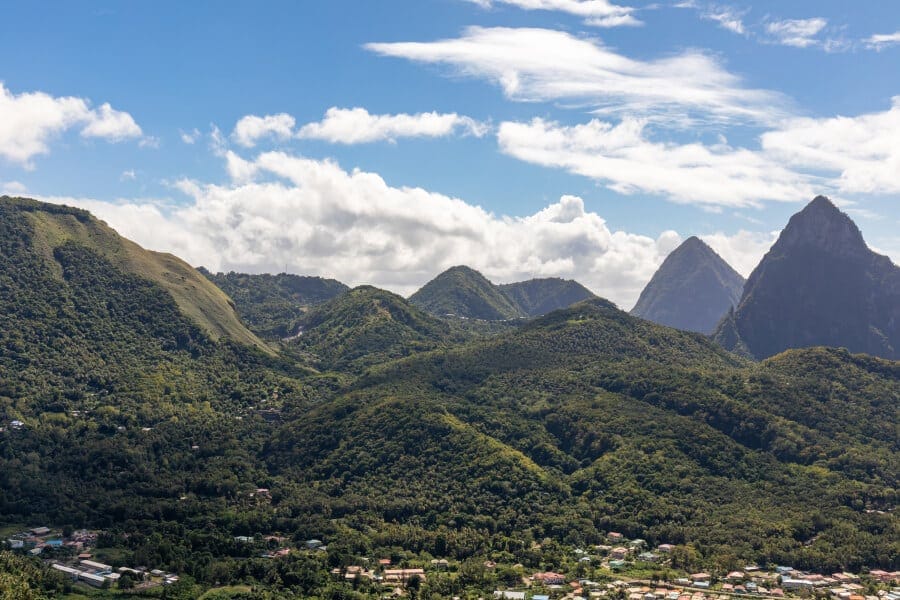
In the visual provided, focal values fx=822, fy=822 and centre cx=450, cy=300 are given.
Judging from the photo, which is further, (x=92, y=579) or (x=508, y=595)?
(x=508, y=595)

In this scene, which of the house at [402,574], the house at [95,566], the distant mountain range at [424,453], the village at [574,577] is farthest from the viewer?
the distant mountain range at [424,453]

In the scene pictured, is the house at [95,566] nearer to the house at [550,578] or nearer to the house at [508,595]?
the house at [508,595]

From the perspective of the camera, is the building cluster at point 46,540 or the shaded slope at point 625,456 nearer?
the building cluster at point 46,540

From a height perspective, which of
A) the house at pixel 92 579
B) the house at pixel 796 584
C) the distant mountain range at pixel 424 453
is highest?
the distant mountain range at pixel 424 453

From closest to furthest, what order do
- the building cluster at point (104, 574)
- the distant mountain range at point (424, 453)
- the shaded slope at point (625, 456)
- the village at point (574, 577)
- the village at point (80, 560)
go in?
the building cluster at point (104, 574) < the village at point (80, 560) < the village at point (574, 577) < the distant mountain range at point (424, 453) < the shaded slope at point (625, 456)

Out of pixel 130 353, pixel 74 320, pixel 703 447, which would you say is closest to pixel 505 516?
pixel 703 447

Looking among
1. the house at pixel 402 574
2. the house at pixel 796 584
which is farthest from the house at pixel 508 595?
the house at pixel 796 584

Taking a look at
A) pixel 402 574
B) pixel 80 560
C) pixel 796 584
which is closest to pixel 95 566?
pixel 80 560

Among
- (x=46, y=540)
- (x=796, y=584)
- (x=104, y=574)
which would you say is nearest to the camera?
(x=104, y=574)

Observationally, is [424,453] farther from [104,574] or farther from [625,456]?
[104,574]
